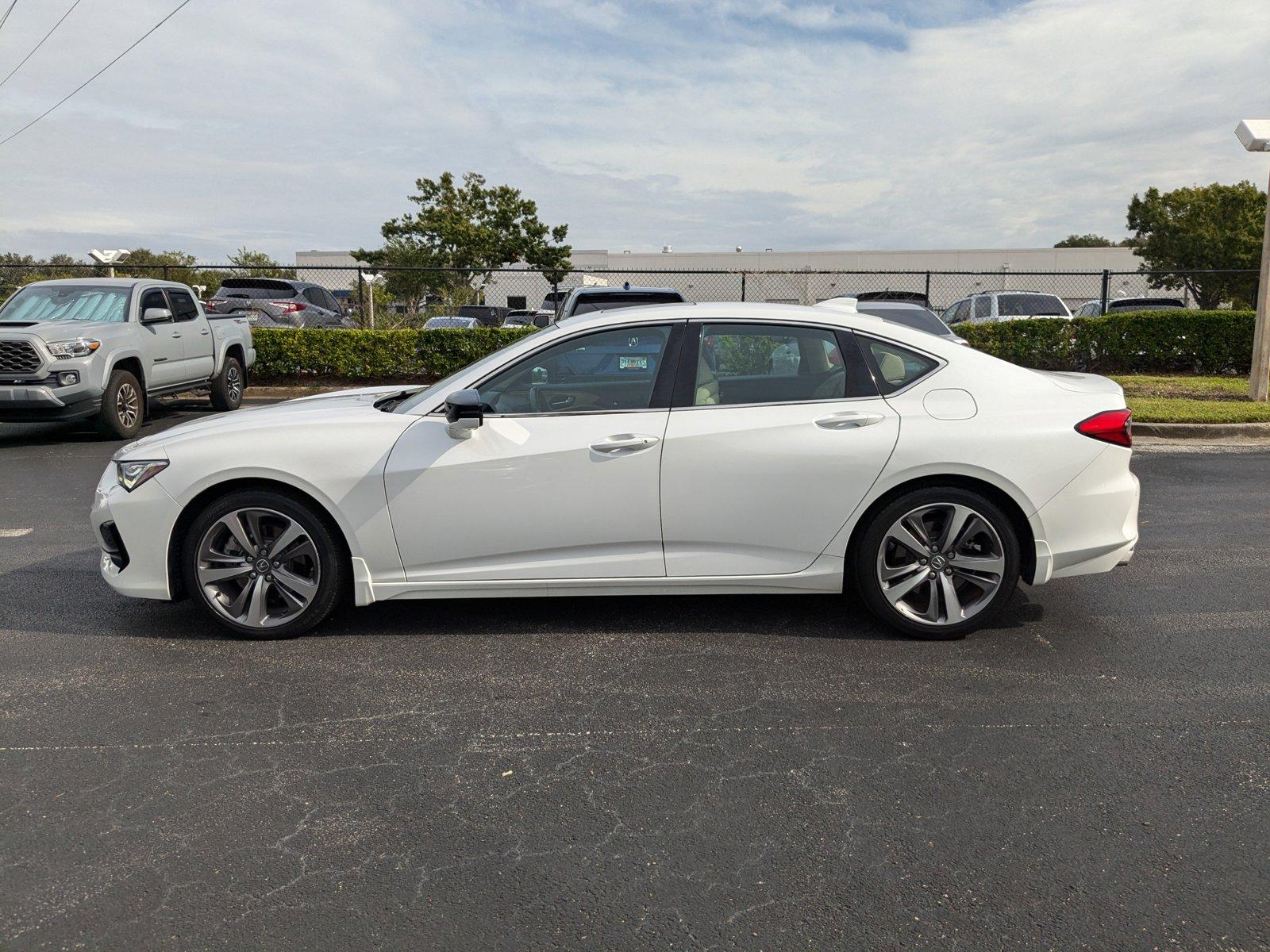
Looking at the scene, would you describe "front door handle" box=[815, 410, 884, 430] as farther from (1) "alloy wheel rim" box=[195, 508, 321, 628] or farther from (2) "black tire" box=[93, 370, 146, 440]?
(2) "black tire" box=[93, 370, 146, 440]

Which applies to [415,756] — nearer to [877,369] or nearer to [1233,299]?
[877,369]

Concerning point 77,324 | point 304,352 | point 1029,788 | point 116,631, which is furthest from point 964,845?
point 304,352

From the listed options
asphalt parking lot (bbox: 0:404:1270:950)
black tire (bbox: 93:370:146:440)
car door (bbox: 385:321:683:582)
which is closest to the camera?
asphalt parking lot (bbox: 0:404:1270:950)

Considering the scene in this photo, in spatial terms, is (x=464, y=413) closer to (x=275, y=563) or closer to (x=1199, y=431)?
(x=275, y=563)

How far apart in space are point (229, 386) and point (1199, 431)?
12564mm

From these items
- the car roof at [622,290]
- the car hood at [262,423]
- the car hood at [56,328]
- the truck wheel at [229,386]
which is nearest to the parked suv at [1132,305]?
the car roof at [622,290]

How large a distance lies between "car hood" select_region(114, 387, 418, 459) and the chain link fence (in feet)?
31.4

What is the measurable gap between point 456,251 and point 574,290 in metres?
36.2

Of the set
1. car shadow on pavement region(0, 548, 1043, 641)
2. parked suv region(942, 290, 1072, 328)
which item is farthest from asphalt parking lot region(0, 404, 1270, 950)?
parked suv region(942, 290, 1072, 328)

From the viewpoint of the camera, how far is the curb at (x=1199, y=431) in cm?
1227

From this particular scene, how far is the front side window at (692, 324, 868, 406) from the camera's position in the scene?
506 cm

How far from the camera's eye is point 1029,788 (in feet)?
11.6

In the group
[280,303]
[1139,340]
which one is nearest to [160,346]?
[280,303]

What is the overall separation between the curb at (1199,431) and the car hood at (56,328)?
11991 millimetres
